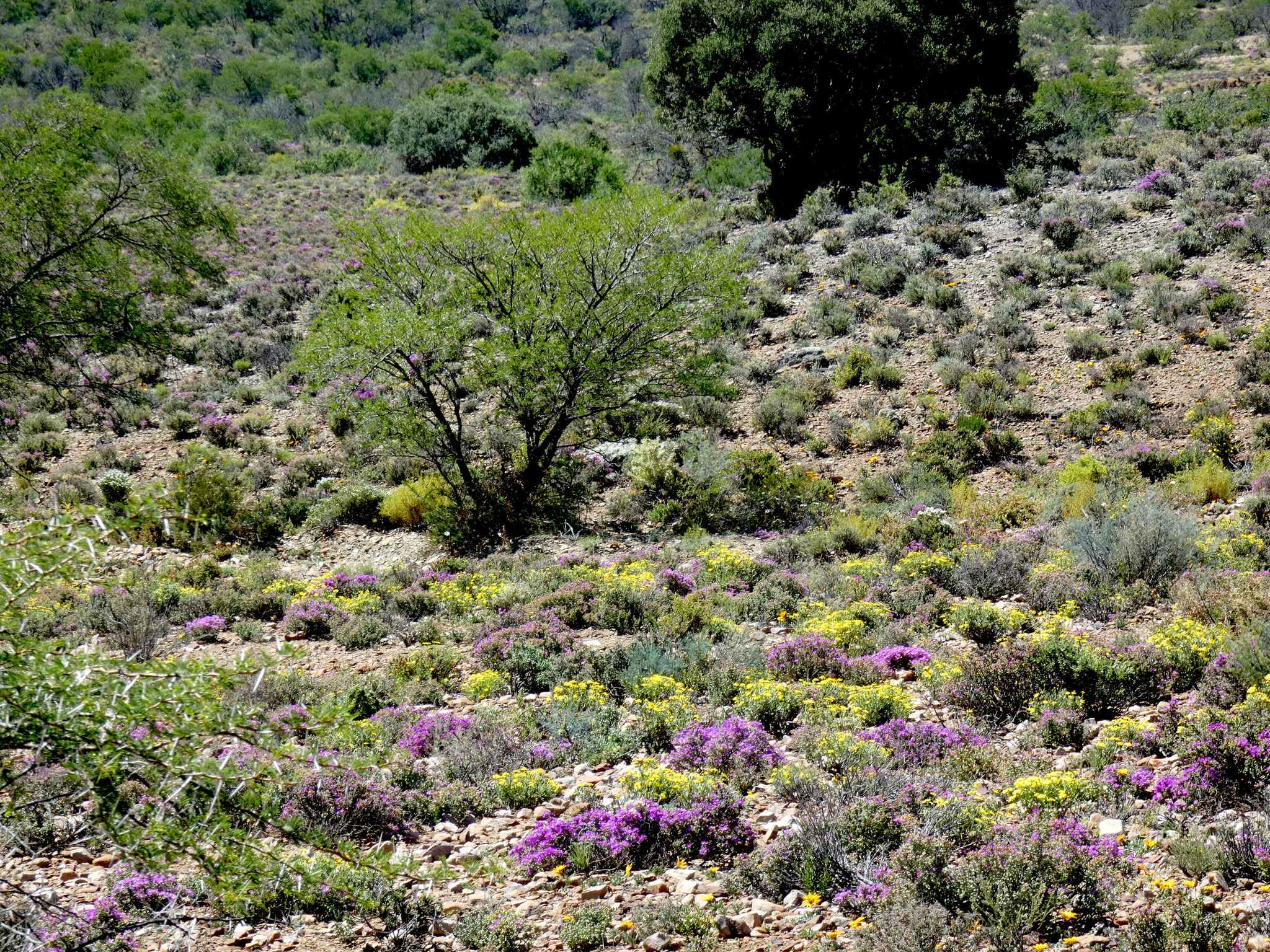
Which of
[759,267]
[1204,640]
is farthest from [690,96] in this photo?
[1204,640]

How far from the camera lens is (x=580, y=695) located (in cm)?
655

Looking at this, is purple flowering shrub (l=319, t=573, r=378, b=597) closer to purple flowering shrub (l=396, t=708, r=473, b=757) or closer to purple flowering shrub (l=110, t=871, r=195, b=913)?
purple flowering shrub (l=396, t=708, r=473, b=757)

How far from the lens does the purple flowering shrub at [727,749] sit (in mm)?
5297

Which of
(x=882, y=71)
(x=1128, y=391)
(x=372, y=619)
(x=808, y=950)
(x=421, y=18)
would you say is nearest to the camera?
(x=808, y=950)

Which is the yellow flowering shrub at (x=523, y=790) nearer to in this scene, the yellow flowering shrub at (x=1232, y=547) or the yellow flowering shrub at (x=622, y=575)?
the yellow flowering shrub at (x=622, y=575)

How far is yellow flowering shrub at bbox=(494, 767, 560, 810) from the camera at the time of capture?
5.14 meters

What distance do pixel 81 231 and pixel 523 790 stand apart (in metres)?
9.22

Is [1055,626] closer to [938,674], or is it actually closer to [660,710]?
[938,674]

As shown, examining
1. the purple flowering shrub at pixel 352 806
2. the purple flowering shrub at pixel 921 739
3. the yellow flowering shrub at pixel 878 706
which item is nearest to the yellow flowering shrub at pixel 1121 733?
the purple flowering shrub at pixel 921 739

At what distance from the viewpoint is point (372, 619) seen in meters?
8.59

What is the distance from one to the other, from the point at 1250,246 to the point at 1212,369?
4435mm

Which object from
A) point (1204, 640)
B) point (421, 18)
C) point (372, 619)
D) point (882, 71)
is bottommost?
point (372, 619)

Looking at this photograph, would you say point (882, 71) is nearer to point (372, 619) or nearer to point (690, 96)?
point (690, 96)

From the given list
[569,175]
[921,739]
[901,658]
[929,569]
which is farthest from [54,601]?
[569,175]
